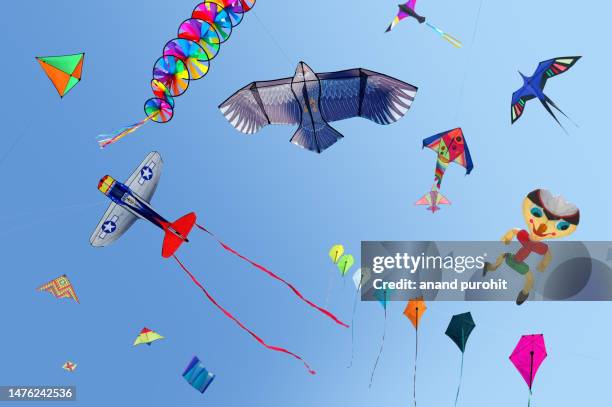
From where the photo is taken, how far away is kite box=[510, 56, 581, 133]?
1479 centimetres

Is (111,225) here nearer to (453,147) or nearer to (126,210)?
(126,210)

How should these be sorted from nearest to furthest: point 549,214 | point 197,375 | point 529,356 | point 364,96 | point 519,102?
point 529,356, point 549,214, point 197,375, point 519,102, point 364,96

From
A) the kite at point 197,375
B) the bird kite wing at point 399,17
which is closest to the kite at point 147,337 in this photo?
the kite at point 197,375

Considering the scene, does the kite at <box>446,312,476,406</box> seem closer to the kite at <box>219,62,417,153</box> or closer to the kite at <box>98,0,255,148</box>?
the kite at <box>219,62,417,153</box>

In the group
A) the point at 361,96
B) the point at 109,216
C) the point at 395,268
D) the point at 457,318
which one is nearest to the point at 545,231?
the point at 457,318

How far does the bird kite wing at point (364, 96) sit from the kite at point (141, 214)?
3.57 meters

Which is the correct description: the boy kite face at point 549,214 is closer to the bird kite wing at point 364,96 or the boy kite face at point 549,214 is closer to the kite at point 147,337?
the bird kite wing at point 364,96

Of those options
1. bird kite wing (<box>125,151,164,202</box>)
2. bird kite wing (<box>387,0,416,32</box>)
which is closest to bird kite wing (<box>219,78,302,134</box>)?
bird kite wing (<box>125,151,164,202</box>)

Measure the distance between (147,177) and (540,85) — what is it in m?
7.86

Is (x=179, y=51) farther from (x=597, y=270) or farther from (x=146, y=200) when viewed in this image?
(x=597, y=270)

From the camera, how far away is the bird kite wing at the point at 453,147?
16.0 m

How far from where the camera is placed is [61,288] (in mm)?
15797
